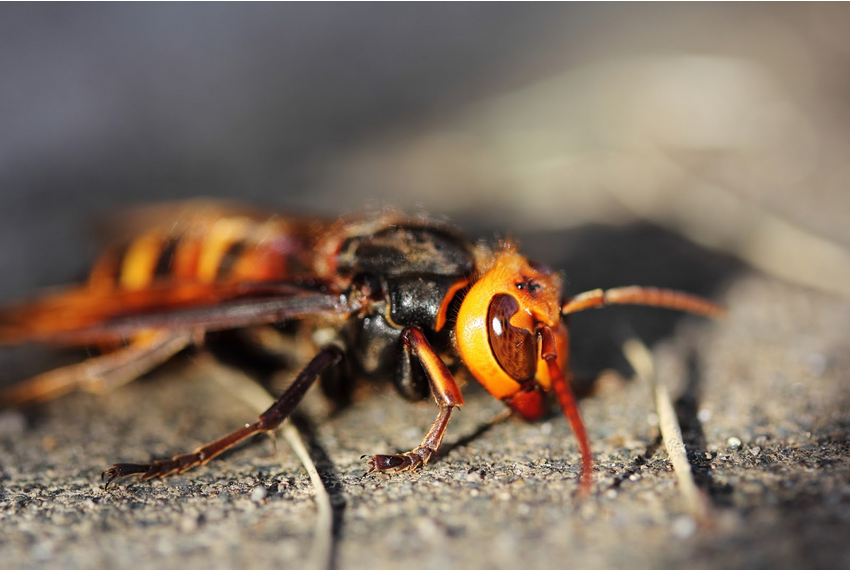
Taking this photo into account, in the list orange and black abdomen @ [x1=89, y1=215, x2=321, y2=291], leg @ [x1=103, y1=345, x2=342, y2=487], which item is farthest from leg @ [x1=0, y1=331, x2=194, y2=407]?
leg @ [x1=103, y1=345, x2=342, y2=487]

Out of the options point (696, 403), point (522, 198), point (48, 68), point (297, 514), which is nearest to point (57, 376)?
point (297, 514)

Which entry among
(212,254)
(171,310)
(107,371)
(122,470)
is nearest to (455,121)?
(212,254)

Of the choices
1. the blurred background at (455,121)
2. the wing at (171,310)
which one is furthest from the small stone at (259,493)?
the blurred background at (455,121)

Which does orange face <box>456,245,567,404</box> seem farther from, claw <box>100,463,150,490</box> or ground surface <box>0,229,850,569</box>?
claw <box>100,463,150,490</box>

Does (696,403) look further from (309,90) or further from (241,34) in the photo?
(241,34)

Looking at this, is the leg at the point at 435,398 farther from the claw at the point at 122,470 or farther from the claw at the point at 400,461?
the claw at the point at 122,470

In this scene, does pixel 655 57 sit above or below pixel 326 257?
above
